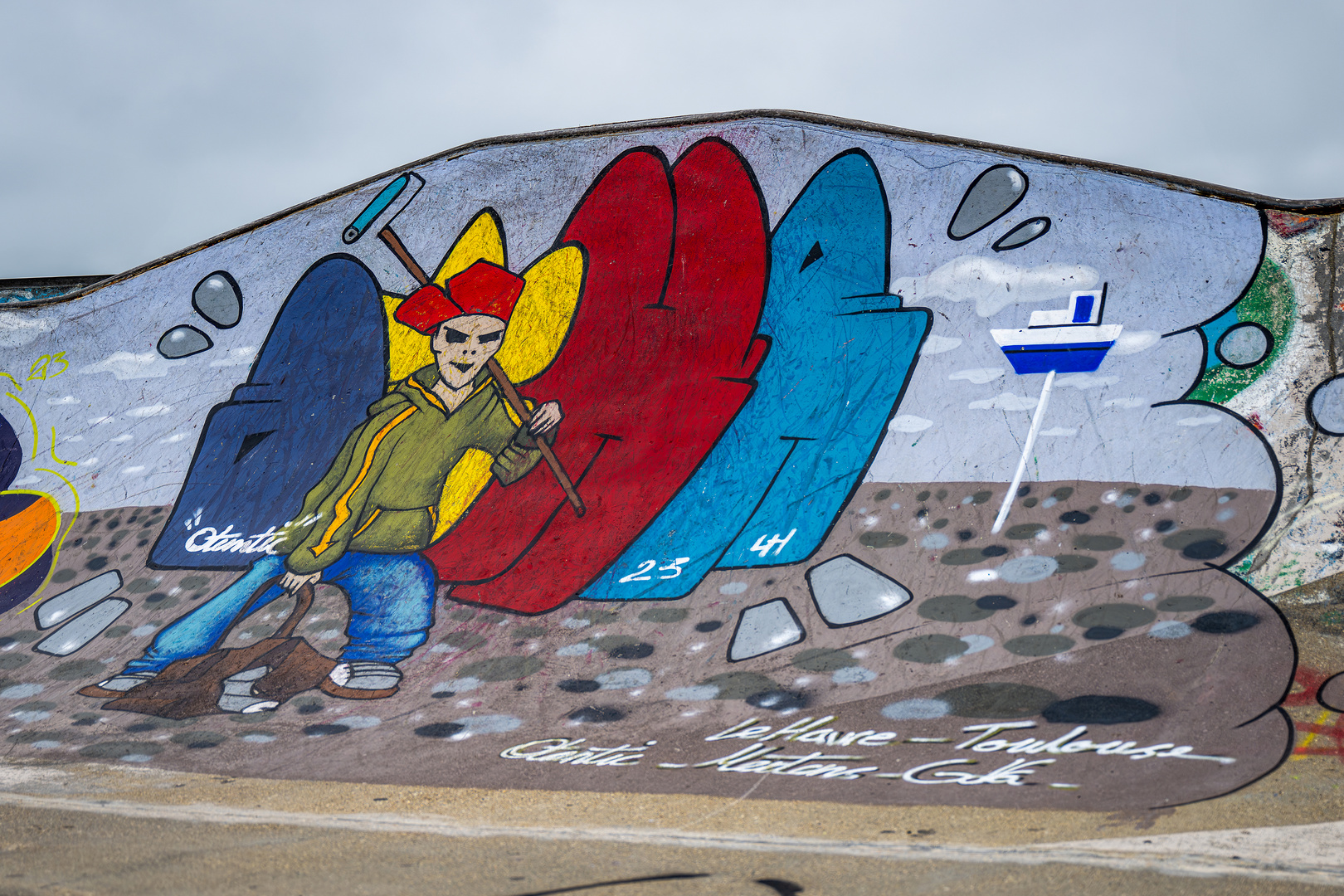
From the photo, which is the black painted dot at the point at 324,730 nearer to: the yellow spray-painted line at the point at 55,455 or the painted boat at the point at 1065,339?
the yellow spray-painted line at the point at 55,455

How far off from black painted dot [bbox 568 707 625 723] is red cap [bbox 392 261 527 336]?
14.8 ft

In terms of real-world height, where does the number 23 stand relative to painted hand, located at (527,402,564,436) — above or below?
below

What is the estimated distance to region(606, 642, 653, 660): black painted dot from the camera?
5594 millimetres

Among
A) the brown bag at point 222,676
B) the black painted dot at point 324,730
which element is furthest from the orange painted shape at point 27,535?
the black painted dot at point 324,730

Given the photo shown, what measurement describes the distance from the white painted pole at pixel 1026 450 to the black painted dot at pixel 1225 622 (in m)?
1.32

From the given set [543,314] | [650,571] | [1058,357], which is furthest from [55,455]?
[1058,357]

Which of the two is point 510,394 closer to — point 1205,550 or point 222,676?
point 222,676

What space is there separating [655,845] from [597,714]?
167 centimetres

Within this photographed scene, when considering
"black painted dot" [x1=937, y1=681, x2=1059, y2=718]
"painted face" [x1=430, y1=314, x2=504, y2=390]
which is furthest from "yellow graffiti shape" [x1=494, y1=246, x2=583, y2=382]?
"black painted dot" [x1=937, y1=681, x2=1059, y2=718]

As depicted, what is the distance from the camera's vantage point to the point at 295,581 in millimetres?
6918

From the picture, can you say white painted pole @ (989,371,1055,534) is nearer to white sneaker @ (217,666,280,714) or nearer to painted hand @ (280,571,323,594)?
white sneaker @ (217,666,280,714)

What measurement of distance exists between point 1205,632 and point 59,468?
10.6 m

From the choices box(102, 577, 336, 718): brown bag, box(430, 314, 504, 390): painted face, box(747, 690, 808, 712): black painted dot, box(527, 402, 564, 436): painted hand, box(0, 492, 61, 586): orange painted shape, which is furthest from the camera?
box(430, 314, 504, 390): painted face

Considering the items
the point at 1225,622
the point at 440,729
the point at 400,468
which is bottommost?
the point at 440,729
